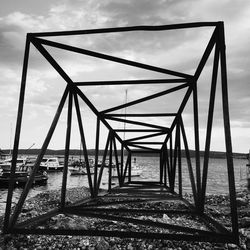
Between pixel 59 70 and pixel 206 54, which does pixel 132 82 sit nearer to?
pixel 59 70

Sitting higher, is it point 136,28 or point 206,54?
point 136,28

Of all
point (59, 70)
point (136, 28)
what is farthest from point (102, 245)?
point (136, 28)

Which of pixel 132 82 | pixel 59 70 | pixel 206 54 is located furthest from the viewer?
pixel 132 82

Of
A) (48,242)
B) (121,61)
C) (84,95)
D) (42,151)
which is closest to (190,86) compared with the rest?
(121,61)

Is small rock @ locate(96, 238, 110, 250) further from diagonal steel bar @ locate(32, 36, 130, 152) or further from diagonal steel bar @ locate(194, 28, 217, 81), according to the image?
diagonal steel bar @ locate(194, 28, 217, 81)

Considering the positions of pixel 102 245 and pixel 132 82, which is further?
pixel 132 82

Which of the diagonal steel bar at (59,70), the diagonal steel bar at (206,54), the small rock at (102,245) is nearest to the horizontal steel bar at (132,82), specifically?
the diagonal steel bar at (59,70)

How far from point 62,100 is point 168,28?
296 centimetres

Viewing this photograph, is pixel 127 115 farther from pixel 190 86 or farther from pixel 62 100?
pixel 62 100

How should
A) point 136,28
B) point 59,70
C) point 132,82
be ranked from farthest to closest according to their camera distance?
point 132,82, point 59,70, point 136,28

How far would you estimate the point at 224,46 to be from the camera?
419cm

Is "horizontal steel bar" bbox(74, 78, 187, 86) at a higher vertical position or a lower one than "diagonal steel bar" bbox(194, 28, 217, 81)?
lower

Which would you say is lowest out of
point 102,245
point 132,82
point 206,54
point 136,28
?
point 102,245

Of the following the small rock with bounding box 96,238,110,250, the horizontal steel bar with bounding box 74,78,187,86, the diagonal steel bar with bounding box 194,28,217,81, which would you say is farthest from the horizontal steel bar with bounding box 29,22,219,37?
the small rock with bounding box 96,238,110,250
